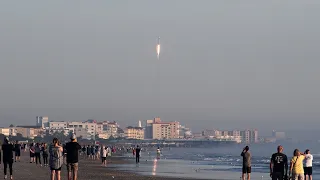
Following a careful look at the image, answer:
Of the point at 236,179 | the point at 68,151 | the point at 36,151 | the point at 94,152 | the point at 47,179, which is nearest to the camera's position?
the point at 68,151

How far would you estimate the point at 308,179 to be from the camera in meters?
29.8

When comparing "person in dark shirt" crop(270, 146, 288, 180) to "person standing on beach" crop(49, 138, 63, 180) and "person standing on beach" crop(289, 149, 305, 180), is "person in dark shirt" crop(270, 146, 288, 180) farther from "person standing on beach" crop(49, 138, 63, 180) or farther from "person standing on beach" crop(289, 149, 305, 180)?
"person standing on beach" crop(49, 138, 63, 180)

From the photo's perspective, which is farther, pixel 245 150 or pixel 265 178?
pixel 265 178

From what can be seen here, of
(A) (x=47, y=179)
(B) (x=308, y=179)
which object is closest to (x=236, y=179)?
(B) (x=308, y=179)

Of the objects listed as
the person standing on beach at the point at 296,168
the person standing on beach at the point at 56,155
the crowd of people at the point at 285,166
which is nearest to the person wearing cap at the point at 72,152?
the person standing on beach at the point at 56,155

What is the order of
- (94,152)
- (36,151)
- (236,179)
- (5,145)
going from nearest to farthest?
(5,145)
(236,179)
(36,151)
(94,152)

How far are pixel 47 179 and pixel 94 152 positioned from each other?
51479 millimetres

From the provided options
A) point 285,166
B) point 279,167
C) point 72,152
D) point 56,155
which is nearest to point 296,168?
point 285,166

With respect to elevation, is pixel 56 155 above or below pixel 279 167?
above

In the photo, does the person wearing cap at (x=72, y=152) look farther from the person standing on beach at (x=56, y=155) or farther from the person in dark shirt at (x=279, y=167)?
the person in dark shirt at (x=279, y=167)

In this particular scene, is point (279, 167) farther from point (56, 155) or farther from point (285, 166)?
point (56, 155)

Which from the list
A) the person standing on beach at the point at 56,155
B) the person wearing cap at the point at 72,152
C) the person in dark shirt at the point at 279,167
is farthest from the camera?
the person in dark shirt at the point at 279,167

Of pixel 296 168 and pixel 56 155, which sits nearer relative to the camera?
pixel 56 155

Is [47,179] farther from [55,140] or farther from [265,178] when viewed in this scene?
[265,178]
